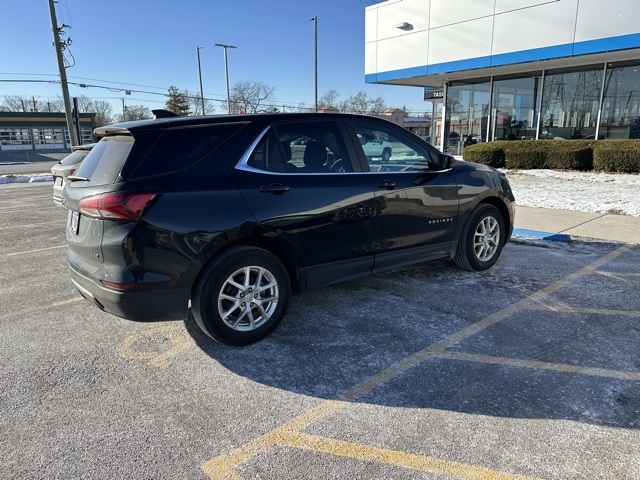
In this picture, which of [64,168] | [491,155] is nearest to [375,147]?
[64,168]

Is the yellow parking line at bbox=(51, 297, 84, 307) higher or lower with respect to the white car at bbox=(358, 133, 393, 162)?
lower

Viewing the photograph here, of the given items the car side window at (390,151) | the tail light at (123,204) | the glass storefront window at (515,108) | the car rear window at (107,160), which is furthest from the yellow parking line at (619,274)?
the glass storefront window at (515,108)

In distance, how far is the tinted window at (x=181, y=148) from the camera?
10.5ft

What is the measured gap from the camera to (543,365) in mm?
3270

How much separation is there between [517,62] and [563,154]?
3.48 meters

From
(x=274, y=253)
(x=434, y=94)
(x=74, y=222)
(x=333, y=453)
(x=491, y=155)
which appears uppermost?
(x=434, y=94)

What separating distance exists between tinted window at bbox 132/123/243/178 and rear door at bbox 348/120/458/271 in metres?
1.33

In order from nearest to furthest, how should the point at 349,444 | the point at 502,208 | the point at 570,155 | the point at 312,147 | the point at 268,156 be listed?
the point at 349,444 → the point at 268,156 → the point at 312,147 → the point at 502,208 → the point at 570,155

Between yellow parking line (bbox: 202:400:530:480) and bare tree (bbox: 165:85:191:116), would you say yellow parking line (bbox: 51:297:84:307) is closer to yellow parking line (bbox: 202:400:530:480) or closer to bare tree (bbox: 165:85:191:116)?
yellow parking line (bbox: 202:400:530:480)

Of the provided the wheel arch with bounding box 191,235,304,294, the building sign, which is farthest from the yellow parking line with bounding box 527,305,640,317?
the building sign

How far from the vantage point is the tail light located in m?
3.04

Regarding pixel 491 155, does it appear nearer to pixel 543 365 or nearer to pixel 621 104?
pixel 621 104

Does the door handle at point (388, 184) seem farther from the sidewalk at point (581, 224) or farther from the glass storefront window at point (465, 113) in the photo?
the glass storefront window at point (465, 113)

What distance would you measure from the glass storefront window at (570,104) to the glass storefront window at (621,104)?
0.99 ft
